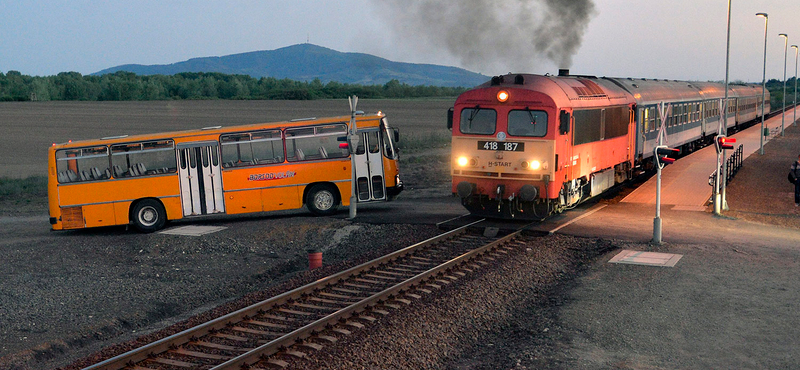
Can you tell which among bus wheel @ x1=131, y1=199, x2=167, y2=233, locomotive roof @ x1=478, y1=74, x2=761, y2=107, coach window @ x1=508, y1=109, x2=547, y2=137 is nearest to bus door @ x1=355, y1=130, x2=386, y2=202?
locomotive roof @ x1=478, y1=74, x2=761, y2=107

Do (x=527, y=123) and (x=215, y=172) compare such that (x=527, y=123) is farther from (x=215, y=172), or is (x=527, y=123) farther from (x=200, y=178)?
(x=200, y=178)

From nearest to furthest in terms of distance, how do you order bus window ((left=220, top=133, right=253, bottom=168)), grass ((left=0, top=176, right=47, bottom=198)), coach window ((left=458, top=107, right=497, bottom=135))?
coach window ((left=458, top=107, right=497, bottom=135)) < bus window ((left=220, top=133, right=253, bottom=168)) < grass ((left=0, top=176, right=47, bottom=198))

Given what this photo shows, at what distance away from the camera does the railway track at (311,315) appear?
9133mm

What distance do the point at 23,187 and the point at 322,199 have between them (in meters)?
18.6

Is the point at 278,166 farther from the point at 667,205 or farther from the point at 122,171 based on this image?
the point at 667,205

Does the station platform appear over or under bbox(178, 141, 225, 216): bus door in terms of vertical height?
under

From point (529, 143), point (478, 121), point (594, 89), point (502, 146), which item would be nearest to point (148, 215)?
point (478, 121)

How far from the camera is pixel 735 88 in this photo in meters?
46.6

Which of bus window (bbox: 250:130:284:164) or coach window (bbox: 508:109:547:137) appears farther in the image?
bus window (bbox: 250:130:284:164)

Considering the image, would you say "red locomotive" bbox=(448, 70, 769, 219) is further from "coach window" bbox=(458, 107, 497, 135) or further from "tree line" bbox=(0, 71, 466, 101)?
"tree line" bbox=(0, 71, 466, 101)

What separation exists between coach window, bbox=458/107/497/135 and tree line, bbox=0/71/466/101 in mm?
100659

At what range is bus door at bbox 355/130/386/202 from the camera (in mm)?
21344

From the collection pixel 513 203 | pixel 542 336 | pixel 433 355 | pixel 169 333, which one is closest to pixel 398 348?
pixel 433 355

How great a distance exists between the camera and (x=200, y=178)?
20.9 meters
